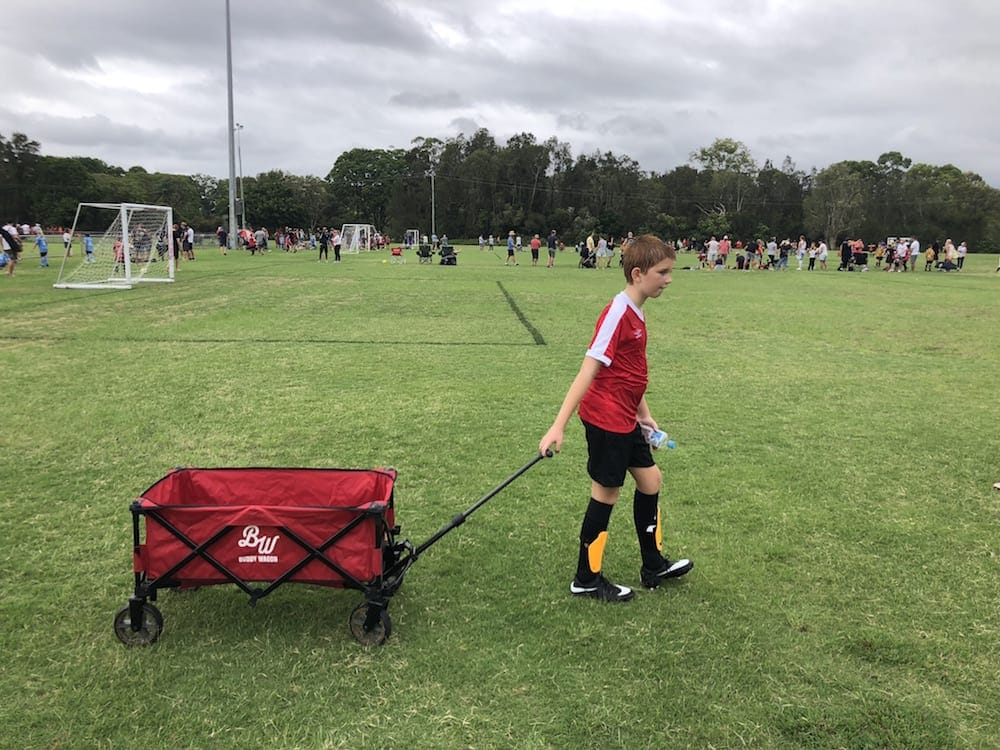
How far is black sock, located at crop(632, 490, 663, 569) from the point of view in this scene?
3.44 metres

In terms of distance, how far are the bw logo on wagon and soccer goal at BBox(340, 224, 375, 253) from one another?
4753cm

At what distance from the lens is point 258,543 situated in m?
2.87

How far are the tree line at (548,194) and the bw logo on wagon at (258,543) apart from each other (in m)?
81.0

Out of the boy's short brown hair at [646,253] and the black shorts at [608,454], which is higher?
the boy's short brown hair at [646,253]

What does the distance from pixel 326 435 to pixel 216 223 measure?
97100mm

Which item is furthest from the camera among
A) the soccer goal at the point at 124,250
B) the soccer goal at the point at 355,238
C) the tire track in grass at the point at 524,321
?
the soccer goal at the point at 355,238

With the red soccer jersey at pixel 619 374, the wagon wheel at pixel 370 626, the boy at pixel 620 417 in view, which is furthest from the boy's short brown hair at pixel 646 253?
the wagon wheel at pixel 370 626

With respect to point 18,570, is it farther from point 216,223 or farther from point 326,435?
point 216,223

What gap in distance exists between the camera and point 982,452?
18.7 ft

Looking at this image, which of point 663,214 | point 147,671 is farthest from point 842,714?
point 663,214

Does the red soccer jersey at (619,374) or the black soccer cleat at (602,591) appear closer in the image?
the red soccer jersey at (619,374)

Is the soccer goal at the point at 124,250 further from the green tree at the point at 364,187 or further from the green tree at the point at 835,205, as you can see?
the green tree at the point at 364,187

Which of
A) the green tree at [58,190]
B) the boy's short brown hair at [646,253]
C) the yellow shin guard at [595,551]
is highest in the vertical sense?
the green tree at [58,190]

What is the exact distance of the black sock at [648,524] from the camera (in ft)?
11.3
